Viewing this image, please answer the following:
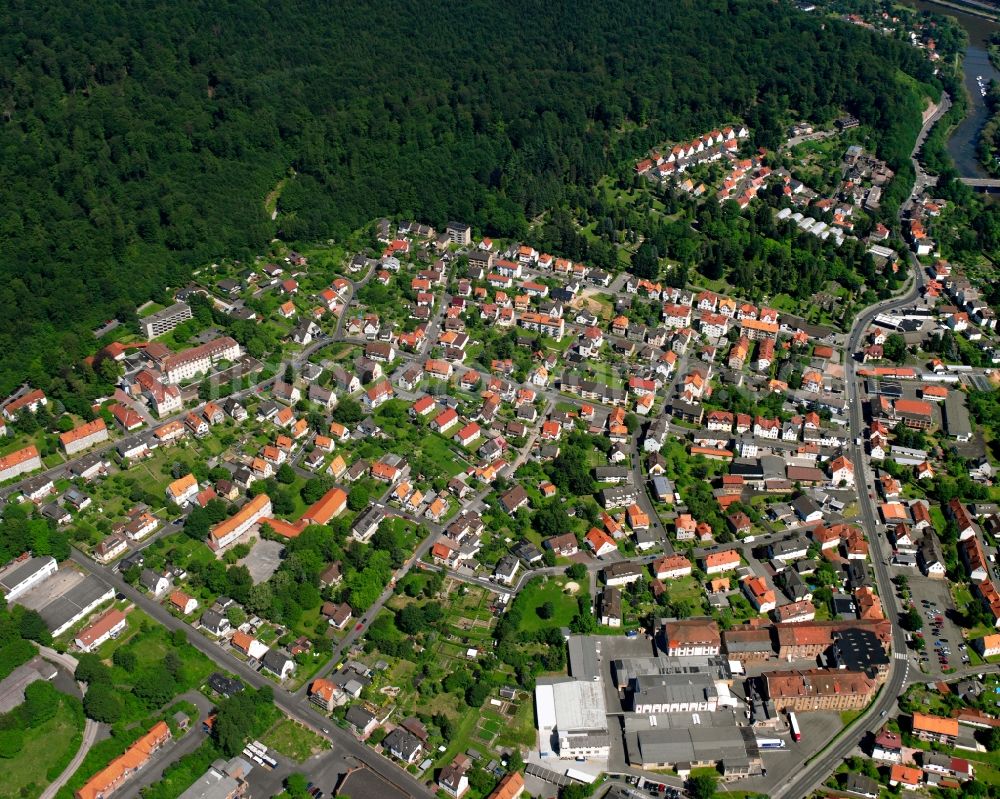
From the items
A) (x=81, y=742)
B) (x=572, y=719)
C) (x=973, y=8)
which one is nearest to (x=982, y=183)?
(x=973, y=8)

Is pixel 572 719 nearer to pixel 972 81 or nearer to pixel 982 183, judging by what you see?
pixel 982 183

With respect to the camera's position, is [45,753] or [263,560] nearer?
[45,753]

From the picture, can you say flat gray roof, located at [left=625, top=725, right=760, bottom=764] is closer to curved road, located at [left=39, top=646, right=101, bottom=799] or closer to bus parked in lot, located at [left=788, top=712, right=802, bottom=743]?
bus parked in lot, located at [left=788, top=712, right=802, bottom=743]

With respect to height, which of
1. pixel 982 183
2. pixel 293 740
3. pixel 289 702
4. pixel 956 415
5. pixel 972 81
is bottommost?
pixel 293 740

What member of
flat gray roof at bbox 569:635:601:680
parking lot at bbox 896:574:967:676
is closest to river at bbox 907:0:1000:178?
parking lot at bbox 896:574:967:676

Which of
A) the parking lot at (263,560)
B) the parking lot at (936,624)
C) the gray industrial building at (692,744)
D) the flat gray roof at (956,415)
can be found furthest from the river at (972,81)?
the parking lot at (263,560)

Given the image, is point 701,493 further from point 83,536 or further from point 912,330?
point 83,536

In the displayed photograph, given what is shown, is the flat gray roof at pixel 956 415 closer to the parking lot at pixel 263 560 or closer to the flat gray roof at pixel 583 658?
the flat gray roof at pixel 583 658

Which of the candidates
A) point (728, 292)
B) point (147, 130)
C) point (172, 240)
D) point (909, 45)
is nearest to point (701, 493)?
point (728, 292)
